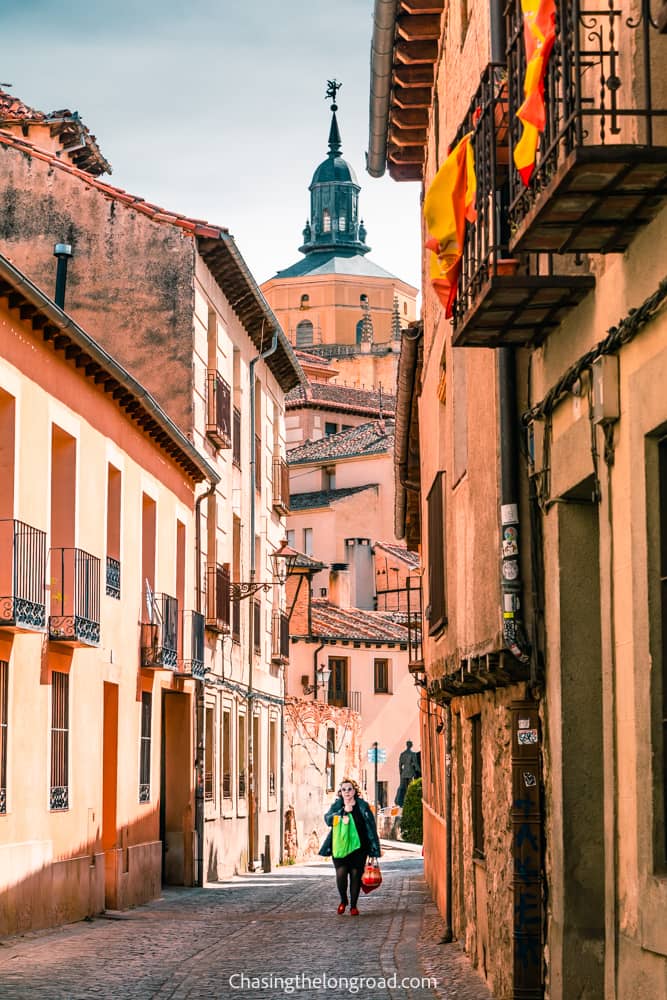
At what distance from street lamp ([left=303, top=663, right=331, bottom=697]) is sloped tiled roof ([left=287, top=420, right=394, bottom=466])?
15.4 meters

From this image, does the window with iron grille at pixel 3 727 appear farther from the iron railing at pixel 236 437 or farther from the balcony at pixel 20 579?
the iron railing at pixel 236 437

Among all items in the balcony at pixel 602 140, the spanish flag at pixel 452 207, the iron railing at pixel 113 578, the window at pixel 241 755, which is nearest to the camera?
the balcony at pixel 602 140

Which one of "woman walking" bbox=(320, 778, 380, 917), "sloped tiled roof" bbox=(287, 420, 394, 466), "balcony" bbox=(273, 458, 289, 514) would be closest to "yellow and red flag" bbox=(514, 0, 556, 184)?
"woman walking" bbox=(320, 778, 380, 917)

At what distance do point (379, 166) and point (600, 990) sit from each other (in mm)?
13321

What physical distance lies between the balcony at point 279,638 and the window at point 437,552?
58.1 feet

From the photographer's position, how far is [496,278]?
27.3 ft

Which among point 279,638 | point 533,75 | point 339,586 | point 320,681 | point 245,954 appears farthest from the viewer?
point 339,586

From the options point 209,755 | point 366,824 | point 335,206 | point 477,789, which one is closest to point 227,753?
point 209,755

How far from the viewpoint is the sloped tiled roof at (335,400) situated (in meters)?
81.9

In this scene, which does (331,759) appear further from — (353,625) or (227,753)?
(353,625)

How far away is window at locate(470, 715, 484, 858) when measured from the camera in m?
13.0

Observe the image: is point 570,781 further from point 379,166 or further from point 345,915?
point 379,166

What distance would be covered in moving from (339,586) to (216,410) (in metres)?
38.4

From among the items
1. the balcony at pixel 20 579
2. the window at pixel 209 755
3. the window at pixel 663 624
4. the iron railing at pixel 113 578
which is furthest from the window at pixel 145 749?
the window at pixel 663 624
